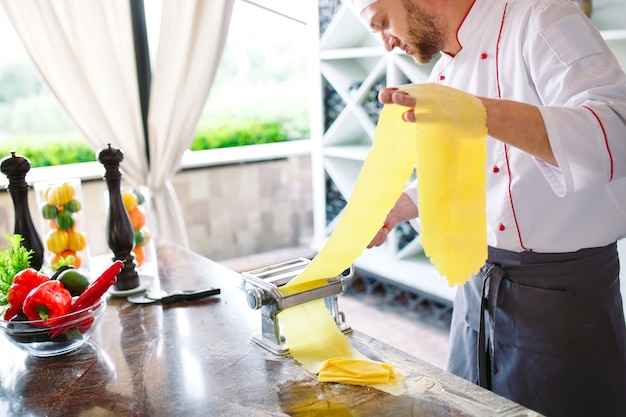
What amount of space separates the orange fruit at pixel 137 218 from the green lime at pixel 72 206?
0.51 feet

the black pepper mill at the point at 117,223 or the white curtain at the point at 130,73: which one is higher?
the white curtain at the point at 130,73

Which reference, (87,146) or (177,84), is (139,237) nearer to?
(177,84)

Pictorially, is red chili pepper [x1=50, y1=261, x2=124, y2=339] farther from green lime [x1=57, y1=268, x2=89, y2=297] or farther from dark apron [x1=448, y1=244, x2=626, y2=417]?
dark apron [x1=448, y1=244, x2=626, y2=417]

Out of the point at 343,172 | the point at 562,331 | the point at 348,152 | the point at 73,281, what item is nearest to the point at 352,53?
the point at 348,152

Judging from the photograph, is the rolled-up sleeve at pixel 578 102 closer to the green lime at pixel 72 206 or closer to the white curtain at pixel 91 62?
the green lime at pixel 72 206

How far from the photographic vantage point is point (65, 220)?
6.15 ft

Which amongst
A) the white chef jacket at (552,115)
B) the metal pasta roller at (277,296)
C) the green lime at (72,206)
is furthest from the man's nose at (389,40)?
the green lime at (72,206)

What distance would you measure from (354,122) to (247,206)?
0.94 meters

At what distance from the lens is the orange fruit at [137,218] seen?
1983mm

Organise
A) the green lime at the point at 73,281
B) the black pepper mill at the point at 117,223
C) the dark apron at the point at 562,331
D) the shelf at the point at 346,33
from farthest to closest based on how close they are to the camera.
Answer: the shelf at the point at 346,33, the black pepper mill at the point at 117,223, the dark apron at the point at 562,331, the green lime at the point at 73,281

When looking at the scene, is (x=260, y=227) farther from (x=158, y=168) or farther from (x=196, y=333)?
(x=196, y=333)

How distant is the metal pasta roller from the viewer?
1359 mm

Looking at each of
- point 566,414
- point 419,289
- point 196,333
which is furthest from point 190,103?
point 566,414

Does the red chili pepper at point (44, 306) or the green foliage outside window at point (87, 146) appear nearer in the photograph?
the red chili pepper at point (44, 306)
